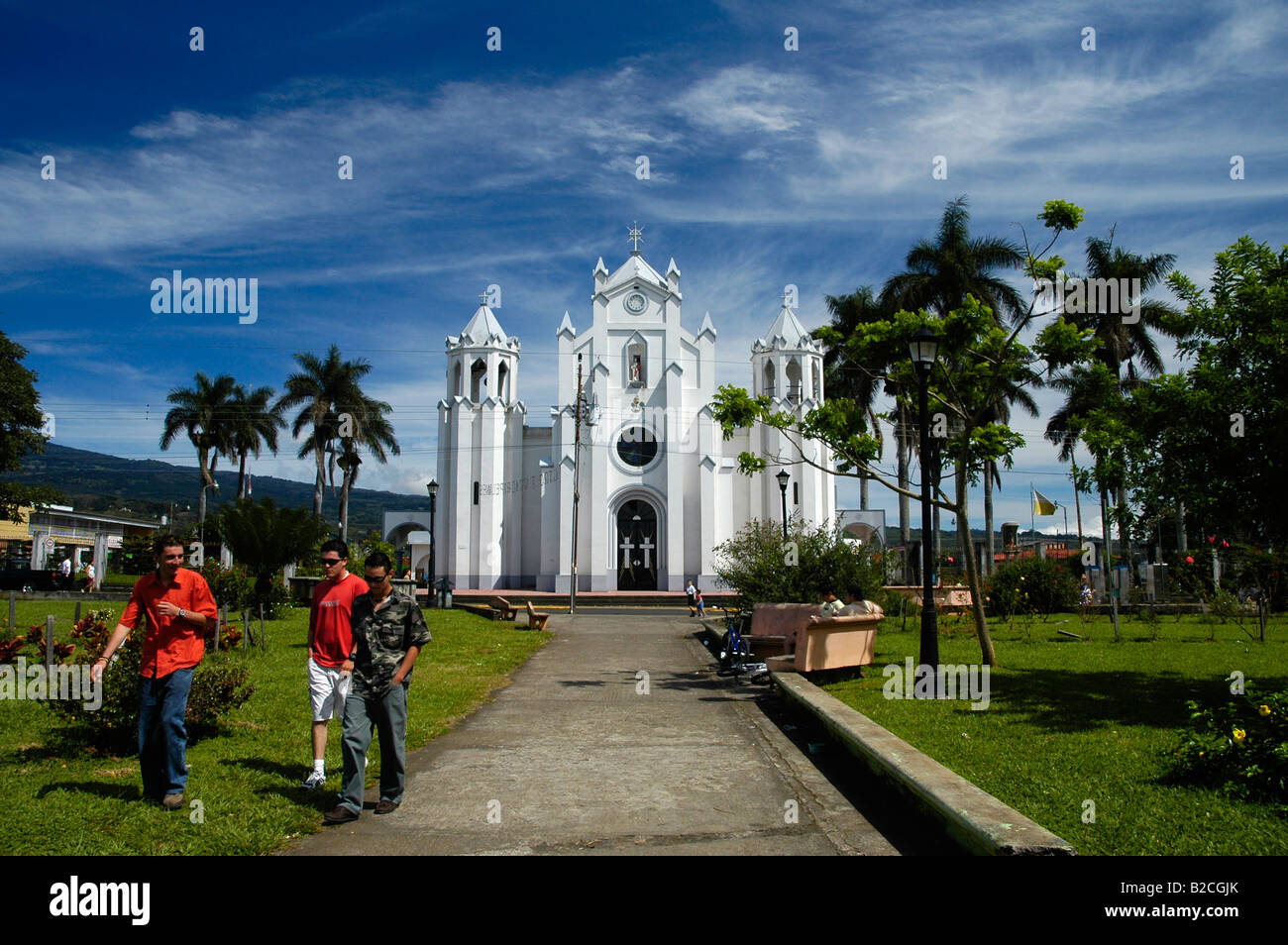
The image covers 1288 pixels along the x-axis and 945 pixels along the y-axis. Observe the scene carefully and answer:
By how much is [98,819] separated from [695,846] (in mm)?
3499

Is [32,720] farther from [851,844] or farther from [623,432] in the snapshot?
[623,432]

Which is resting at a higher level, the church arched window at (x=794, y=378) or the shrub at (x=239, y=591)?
the church arched window at (x=794, y=378)

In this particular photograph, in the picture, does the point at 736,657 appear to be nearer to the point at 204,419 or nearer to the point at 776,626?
the point at 776,626

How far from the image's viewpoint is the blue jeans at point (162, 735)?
5.61m

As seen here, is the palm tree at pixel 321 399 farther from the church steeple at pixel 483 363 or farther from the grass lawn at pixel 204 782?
the grass lawn at pixel 204 782

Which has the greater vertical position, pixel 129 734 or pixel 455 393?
pixel 455 393

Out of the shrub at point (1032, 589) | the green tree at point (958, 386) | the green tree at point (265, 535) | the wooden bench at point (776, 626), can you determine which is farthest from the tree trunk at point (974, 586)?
the green tree at point (265, 535)

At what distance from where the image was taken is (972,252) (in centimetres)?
3281

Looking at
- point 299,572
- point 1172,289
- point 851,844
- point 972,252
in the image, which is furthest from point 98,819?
point 972,252

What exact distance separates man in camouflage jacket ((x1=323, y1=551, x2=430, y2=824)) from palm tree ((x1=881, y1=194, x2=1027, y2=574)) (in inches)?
1162

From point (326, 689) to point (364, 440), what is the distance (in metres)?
43.8

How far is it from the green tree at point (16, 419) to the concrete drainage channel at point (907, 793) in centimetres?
A: 3052

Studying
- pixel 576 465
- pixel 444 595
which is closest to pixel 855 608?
pixel 444 595

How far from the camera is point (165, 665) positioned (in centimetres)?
572
